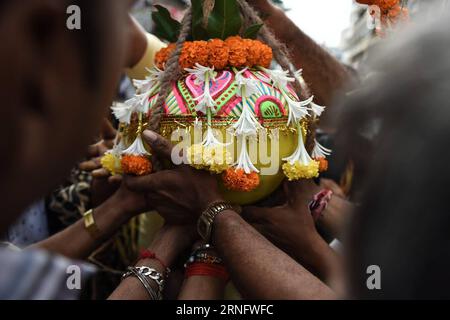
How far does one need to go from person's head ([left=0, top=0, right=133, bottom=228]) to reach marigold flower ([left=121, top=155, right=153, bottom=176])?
0.83 meters

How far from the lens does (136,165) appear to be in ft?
4.69

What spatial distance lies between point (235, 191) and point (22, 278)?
0.77 m

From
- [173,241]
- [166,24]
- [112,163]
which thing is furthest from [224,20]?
[173,241]

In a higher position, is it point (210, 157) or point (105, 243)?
point (210, 157)

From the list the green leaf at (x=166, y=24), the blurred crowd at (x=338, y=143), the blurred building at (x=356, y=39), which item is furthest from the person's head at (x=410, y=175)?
the blurred building at (x=356, y=39)

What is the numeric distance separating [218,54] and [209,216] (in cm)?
45

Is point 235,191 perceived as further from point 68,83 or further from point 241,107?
point 68,83

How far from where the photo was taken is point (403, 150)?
2.25ft

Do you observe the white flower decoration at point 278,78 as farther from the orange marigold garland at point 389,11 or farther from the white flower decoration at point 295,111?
the orange marigold garland at point 389,11

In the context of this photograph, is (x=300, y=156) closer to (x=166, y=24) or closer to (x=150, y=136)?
(x=150, y=136)

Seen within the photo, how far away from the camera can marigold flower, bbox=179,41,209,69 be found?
4.57 feet

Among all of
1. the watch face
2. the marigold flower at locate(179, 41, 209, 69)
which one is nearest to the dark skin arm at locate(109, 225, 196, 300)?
the watch face

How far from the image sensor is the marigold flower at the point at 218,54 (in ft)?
4.59

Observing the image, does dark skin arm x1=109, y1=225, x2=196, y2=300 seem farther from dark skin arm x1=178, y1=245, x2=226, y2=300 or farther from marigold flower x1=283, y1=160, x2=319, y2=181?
marigold flower x1=283, y1=160, x2=319, y2=181
